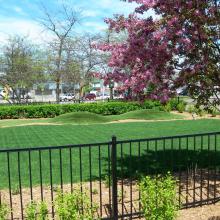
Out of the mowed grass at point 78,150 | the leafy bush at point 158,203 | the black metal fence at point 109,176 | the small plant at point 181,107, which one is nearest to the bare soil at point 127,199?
the black metal fence at point 109,176

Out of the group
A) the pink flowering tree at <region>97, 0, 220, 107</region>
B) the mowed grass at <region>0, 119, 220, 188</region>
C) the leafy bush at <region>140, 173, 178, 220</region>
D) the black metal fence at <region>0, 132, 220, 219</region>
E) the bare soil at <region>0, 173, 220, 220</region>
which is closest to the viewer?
the leafy bush at <region>140, 173, 178, 220</region>

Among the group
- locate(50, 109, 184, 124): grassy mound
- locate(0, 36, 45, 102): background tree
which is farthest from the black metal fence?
locate(0, 36, 45, 102): background tree

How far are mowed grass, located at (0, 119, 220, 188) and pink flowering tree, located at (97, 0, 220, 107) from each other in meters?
1.30

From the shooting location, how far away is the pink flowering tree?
6.33m

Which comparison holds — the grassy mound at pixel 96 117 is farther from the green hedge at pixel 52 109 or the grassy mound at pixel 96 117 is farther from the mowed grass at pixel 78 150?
the green hedge at pixel 52 109

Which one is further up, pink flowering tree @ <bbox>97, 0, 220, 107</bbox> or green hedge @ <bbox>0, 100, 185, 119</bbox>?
pink flowering tree @ <bbox>97, 0, 220, 107</bbox>

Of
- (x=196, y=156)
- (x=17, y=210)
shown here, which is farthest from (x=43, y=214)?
(x=196, y=156)

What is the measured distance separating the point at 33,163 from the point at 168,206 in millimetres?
5923

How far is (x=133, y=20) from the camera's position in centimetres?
696

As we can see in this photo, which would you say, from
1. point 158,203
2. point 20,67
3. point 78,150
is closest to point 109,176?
point 158,203

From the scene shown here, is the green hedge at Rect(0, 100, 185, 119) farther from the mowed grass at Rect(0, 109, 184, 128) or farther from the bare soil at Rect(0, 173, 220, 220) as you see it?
the bare soil at Rect(0, 173, 220, 220)

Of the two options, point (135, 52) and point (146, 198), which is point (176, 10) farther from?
point (146, 198)

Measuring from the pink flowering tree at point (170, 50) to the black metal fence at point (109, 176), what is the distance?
1140 millimetres

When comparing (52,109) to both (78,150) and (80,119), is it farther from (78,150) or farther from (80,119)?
(78,150)
